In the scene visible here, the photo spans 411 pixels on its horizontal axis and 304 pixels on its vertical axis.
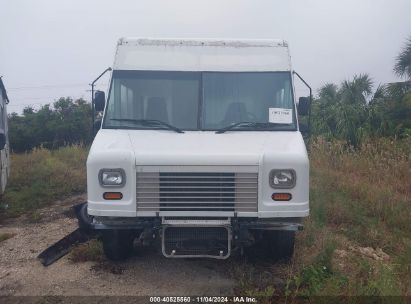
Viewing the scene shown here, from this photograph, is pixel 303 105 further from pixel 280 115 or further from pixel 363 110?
pixel 363 110

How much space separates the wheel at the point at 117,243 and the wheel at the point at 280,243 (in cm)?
169

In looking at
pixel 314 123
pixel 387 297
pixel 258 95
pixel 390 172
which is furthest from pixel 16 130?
pixel 387 297

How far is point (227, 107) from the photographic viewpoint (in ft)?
21.1

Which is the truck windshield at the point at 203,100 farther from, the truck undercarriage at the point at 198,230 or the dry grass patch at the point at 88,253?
the dry grass patch at the point at 88,253

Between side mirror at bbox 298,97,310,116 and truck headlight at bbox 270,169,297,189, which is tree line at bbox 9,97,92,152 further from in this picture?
truck headlight at bbox 270,169,297,189

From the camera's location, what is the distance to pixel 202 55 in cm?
673

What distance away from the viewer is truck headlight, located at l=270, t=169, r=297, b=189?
539 centimetres

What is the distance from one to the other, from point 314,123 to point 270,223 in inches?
553

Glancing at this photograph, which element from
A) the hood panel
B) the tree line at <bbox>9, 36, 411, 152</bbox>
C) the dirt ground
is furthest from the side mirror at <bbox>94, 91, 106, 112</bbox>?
the tree line at <bbox>9, 36, 411, 152</bbox>

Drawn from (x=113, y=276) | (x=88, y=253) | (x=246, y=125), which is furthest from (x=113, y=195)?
(x=246, y=125)

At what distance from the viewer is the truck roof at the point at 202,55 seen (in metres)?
6.61

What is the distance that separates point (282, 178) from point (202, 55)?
7.27 ft

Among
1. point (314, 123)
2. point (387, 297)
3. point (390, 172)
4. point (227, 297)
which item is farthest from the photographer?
point (314, 123)

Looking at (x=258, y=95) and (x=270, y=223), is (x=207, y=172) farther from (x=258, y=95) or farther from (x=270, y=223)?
(x=258, y=95)
